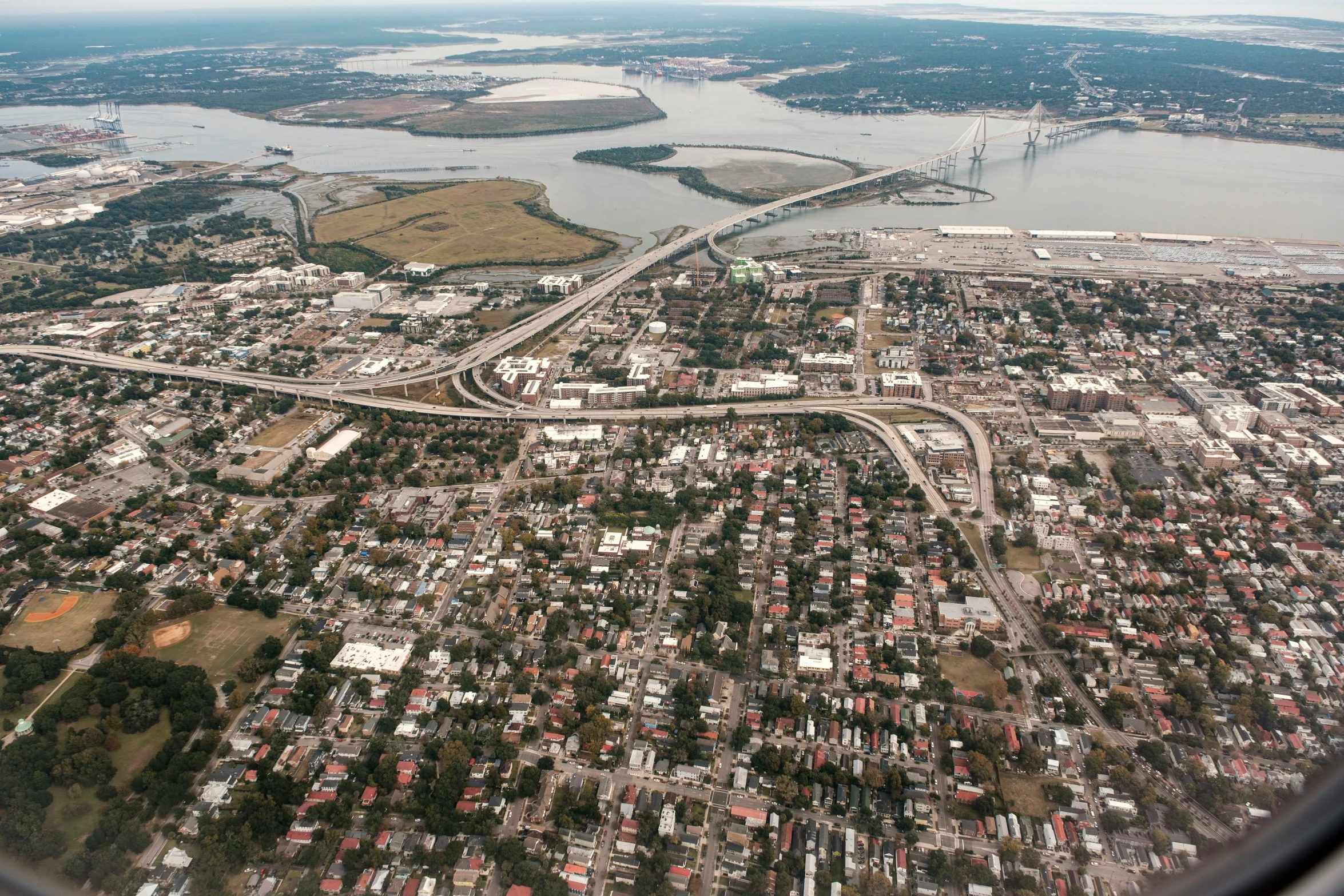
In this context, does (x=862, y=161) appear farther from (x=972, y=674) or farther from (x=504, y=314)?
(x=972, y=674)

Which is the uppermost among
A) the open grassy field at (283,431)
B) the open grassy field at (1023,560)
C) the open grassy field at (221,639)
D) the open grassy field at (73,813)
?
the open grassy field at (283,431)

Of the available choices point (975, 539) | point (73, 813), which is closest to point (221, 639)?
point (73, 813)

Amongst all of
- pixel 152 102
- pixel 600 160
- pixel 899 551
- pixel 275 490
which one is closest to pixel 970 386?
pixel 899 551

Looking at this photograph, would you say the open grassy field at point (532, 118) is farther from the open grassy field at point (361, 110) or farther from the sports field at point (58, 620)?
the sports field at point (58, 620)

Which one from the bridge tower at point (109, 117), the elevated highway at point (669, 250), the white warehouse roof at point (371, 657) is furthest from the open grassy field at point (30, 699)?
A: the bridge tower at point (109, 117)

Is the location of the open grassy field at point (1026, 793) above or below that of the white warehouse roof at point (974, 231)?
below

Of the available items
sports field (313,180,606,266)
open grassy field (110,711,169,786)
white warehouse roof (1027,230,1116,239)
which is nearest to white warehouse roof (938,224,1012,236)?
white warehouse roof (1027,230,1116,239)

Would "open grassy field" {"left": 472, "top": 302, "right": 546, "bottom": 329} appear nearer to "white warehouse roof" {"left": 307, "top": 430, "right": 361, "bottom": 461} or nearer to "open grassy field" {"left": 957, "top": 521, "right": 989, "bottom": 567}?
"white warehouse roof" {"left": 307, "top": 430, "right": 361, "bottom": 461}
